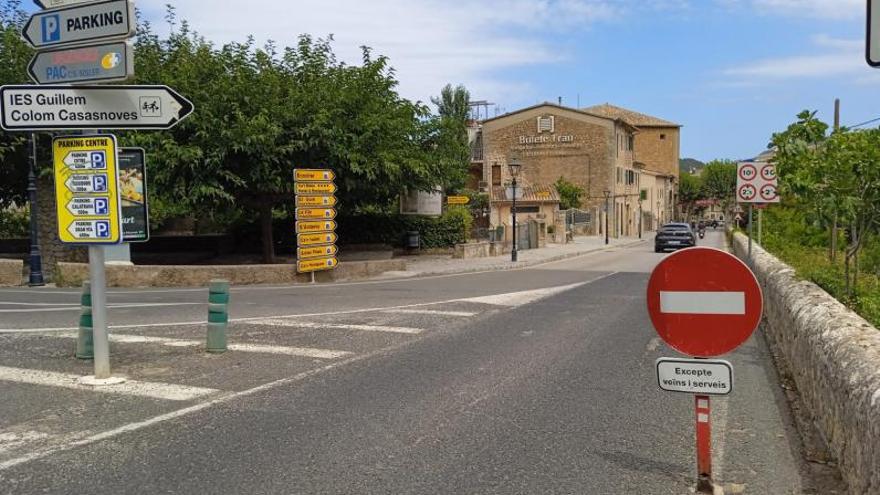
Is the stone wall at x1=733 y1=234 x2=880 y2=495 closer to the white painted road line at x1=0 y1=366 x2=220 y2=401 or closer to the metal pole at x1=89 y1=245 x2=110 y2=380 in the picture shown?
the white painted road line at x1=0 y1=366 x2=220 y2=401

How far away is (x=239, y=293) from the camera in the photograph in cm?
1636

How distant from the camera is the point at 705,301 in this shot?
4066 mm

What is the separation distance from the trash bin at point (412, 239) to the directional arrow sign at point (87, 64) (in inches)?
911

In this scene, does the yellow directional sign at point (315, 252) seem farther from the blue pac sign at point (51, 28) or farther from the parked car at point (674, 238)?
the parked car at point (674, 238)

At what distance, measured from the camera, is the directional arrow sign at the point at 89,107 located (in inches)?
267

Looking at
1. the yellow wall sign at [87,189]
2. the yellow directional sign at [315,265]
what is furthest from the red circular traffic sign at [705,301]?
the yellow directional sign at [315,265]

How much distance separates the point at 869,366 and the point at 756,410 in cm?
235

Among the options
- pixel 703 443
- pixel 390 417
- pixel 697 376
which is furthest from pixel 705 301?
pixel 390 417

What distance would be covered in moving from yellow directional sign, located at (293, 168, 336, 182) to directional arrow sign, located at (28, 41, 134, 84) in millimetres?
11330

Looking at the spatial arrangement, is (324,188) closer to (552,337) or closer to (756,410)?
(552,337)

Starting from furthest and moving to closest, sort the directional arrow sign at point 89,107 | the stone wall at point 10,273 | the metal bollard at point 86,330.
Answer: the stone wall at point 10,273
the metal bollard at point 86,330
the directional arrow sign at point 89,107

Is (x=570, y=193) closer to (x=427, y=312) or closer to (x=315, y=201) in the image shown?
(x=315, y=201)

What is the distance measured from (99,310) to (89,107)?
78.8 inches

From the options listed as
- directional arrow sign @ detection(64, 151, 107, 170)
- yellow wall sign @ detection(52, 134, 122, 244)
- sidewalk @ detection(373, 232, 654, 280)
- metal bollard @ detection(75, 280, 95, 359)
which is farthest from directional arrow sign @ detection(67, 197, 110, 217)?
sidewalk @ detection(373, 232, 654, 280)
